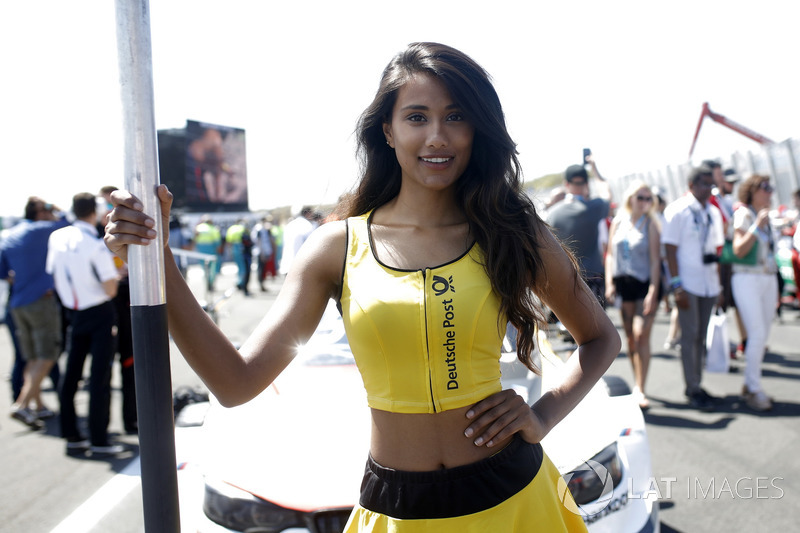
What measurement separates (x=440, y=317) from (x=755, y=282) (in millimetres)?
5296

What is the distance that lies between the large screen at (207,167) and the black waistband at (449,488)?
1419cm

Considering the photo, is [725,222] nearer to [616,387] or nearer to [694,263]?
[694,263]

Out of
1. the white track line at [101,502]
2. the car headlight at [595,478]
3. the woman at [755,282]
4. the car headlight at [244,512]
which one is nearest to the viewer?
the car headlight at [244,512]

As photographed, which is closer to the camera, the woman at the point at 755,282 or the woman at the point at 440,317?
the woman at the point at 440,317

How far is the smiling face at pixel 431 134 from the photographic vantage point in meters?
→ 1.77

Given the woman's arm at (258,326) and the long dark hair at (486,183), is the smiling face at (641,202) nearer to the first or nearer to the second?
the long dark hair at (486,183)

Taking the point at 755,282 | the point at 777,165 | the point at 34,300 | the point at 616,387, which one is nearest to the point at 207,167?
the point at 34,300

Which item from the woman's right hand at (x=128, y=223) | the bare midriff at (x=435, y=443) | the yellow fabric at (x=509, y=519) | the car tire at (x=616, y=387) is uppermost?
the woman's right hand at (x=128, y=223)

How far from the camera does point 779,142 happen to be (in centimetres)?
1381

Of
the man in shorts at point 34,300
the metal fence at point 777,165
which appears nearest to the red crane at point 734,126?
the metal fence at point 777,165

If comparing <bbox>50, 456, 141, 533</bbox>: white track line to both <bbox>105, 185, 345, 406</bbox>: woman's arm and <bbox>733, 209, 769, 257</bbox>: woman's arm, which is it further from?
<bbox>733, 209, 769, 257</bbox>: woman's arm

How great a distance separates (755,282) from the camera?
5.92 metres

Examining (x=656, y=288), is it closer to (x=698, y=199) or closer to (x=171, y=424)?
(x=698, y=199)

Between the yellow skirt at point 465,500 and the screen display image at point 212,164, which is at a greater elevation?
the screen display image at point 212,164
